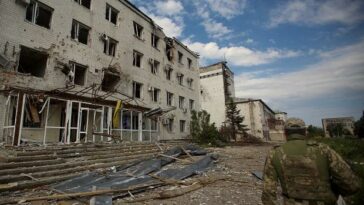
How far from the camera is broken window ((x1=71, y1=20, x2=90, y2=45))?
51.0ft

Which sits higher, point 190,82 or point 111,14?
point 111,14

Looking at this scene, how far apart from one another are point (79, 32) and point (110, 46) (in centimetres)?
282

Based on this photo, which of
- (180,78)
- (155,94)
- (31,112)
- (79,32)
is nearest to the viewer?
(31,112)

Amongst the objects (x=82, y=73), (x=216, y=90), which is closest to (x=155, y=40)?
(x=82, y=73)

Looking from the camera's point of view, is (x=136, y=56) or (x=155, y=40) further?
(x=155, y=40)

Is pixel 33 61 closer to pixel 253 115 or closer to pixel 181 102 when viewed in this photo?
pixel 181 102

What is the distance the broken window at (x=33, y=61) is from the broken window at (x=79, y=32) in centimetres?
271

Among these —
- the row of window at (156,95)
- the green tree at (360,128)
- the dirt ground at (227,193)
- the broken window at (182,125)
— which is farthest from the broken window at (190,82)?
the dirt ground at (227,193)

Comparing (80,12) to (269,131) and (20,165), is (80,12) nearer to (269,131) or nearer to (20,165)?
(20,165)

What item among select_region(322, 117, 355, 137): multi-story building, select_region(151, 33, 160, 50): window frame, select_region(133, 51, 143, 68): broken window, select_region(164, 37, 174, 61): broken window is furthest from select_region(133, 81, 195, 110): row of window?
select_region(322, 117, 355, 137): multi-story building

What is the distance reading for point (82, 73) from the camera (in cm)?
1594

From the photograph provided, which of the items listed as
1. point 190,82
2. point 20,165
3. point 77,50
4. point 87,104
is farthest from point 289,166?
point 190,82

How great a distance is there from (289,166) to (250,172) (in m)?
7.12

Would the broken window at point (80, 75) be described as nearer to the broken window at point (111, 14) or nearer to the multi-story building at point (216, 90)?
the broken window at point (111, 14)
